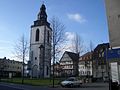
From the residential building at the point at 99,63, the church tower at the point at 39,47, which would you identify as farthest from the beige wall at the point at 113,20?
the church tower at the point at 39,47

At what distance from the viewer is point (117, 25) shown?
12523mm

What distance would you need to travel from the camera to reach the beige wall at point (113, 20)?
40.7 ft

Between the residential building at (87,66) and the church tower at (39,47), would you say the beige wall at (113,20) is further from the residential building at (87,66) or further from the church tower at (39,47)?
the church tower at (39,47)

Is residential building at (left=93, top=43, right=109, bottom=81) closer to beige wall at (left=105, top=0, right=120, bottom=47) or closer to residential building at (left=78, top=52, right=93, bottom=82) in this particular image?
residential building at (left=78, top=52, right=93, bottom=82)

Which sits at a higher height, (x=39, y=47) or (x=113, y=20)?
(x=39, y=47)

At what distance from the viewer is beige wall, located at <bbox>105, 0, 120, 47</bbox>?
40.7ft

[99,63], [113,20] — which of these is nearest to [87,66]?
[99,63]

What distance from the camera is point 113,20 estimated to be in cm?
1290

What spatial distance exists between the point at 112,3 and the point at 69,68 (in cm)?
9708

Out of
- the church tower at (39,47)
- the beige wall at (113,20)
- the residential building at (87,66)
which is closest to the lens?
the beige wall at (113,20)

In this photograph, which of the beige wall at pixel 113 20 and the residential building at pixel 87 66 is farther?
the residential building at pixel 87 66

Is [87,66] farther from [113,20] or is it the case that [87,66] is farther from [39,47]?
[113,20]

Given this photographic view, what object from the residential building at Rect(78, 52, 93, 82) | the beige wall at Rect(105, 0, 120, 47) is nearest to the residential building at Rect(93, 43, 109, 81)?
the residential building at Rect(78, 52, 93, 82)

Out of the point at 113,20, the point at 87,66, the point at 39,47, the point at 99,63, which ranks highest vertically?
the point at 39,47
